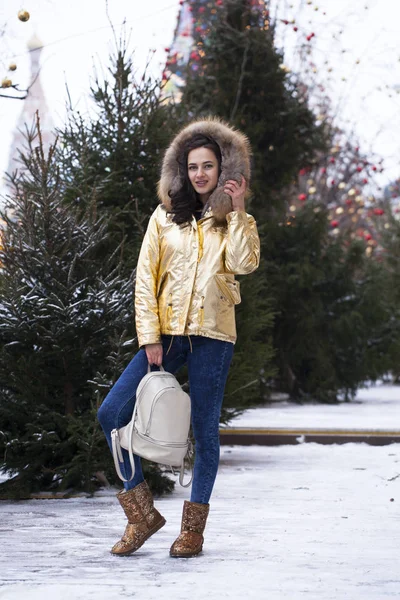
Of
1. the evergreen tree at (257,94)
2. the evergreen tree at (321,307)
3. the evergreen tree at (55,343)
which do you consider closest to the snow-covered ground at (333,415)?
the evergreen tree at (321,307)

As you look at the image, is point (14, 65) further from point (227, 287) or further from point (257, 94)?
point (257, 94)

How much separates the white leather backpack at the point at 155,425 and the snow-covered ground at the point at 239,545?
1.66 feet

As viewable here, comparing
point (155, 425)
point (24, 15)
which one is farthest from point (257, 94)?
point (155, 425)

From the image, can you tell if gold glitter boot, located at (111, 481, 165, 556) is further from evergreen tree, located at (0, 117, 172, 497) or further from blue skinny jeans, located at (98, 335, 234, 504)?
evergreen tree, located at (0, 117, 172, 497)

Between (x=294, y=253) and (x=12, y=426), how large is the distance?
9.52 m

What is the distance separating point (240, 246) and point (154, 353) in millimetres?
647

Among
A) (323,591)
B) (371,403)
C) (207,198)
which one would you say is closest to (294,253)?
(371,403)

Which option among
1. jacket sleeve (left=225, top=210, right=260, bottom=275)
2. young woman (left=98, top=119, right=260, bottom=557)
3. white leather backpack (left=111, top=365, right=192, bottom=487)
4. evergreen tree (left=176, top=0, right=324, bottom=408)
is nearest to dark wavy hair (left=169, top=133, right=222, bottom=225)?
young woman (left=98, top=119, right=260, bottom=557)

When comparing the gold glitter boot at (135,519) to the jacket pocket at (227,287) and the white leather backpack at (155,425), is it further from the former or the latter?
the jacket pocket at (227,287)

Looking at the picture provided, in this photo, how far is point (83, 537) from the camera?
5320 millimetres

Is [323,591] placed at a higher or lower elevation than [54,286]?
lower

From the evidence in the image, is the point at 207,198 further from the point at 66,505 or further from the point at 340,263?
the point at 340,263

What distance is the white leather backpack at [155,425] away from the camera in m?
4.59

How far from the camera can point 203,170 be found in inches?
196
